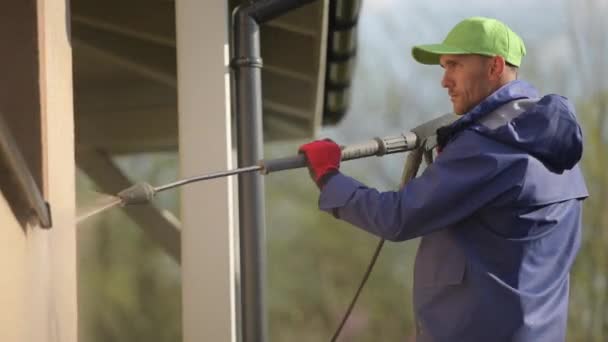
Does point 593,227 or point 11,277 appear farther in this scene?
point 593,227

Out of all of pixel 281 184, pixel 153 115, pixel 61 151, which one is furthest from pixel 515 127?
pixel 281 184

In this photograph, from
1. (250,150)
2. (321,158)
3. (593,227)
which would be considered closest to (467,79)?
(321,158)

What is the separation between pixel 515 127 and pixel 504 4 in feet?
13.7

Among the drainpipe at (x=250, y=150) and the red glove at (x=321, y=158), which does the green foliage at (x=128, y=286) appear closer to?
the drainpipe at (x=250, y=150)

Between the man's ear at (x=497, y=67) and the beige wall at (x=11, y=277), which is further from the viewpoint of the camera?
the man's ear at (x=497, y=67)

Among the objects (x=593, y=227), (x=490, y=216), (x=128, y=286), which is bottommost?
(x=128, y=286)

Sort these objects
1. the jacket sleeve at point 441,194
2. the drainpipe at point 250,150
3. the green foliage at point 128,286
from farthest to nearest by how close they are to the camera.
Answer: the green foliage at point 128,286 < the drainpipe at point 250,150 < the jacket sleeve at point 441,194

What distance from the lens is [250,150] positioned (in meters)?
2.17

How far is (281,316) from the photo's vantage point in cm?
511

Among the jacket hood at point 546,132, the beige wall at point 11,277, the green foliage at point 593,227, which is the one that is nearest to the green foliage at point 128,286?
the green foliage at point 593,227

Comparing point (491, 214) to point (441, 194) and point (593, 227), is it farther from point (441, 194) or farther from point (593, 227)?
point (593, 227)

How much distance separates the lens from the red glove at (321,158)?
59.7 inches

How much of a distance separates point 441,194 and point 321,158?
26 centimetres

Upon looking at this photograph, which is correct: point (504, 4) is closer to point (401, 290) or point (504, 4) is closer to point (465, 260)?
point (401, 290)
